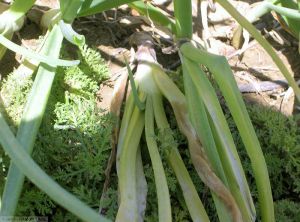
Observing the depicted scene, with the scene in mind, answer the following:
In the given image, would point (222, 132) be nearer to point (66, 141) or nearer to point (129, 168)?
point (129, 168)

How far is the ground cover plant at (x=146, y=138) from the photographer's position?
1250mm

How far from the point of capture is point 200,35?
1.91 meters

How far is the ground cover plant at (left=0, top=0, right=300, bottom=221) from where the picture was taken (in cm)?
125

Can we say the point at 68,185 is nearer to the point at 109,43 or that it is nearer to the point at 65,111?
the point at 65,111

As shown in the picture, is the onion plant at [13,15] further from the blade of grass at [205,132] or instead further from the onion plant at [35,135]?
the blade of grass at [205,132]

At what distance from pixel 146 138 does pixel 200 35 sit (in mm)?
634

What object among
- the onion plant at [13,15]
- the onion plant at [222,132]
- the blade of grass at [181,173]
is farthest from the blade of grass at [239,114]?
the onion plant at [13,15]

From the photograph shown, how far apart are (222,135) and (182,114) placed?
193 millimetres

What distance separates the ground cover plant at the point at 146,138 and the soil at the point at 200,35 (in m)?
0.12

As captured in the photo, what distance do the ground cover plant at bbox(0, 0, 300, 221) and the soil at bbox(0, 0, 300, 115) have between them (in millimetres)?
122

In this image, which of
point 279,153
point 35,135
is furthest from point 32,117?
point 279,153

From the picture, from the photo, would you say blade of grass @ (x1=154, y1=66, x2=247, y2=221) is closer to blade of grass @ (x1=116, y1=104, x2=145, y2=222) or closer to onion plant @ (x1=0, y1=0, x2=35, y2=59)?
blade of grass @ (x1=116, y1=104, x2=145, y2=222)

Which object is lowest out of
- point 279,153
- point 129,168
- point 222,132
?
point 279,153

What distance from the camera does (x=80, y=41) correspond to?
1.33 meters
